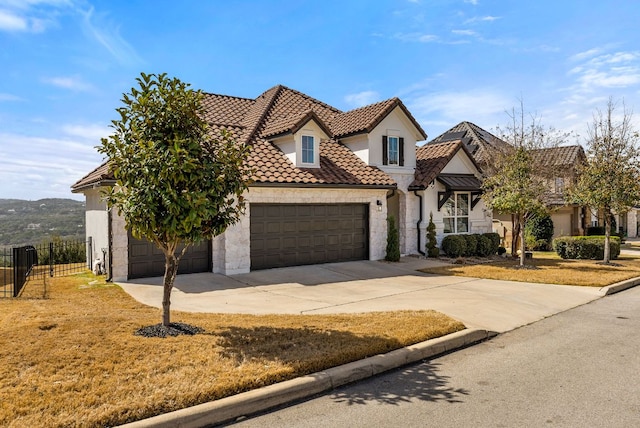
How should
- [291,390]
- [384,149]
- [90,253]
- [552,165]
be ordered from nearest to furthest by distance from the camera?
[291,390]
[90,253]
[384,149]
[552,165]

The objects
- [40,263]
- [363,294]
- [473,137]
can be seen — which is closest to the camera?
[363,294]

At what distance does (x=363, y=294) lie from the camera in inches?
449

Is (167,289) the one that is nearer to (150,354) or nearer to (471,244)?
(150,354)

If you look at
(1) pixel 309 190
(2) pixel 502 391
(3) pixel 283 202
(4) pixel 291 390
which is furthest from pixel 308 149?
(2) pixel 502 391

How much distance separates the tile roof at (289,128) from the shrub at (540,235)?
35.1 feet

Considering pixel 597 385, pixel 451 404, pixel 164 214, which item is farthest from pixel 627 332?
pixel 164 214

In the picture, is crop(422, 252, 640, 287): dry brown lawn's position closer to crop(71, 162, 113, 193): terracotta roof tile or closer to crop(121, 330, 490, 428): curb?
crop(121, 330, 490, 428): curb

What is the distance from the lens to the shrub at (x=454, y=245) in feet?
63.0

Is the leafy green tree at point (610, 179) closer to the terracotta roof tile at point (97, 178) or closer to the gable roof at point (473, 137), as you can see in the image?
the gable roof at point (473, 137)

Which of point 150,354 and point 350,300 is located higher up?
point 150,354

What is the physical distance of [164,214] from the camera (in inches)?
257

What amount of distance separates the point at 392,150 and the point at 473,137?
12.4m

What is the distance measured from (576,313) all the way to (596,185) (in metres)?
10.3

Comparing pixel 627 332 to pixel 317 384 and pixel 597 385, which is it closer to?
pixel 597 385
